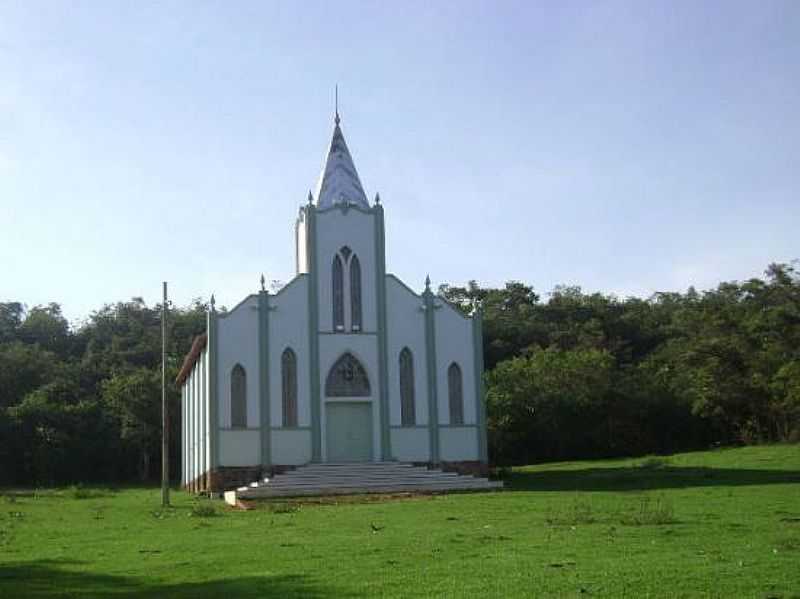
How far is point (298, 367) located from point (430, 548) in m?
22.9

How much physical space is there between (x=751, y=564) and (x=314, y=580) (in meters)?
5.02

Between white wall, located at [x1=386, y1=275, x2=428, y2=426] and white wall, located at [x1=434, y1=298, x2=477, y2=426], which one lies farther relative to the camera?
white wall, located at [x1=434, y1=298, x2=477, y2=426]

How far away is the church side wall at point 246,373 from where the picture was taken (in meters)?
36.4

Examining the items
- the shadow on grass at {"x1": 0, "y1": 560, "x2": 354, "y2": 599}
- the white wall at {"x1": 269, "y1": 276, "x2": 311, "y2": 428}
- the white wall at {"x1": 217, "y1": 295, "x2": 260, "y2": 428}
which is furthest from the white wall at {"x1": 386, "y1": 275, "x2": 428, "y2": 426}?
the shadow on grass at {"x1": 0, "y1": 560, "x2": 354, "y2": 599}

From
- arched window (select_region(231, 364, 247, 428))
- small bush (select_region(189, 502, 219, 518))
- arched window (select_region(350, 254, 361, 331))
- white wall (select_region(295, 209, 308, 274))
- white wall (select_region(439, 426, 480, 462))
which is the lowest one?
small bush (select_region(189, 502, 219, 518))

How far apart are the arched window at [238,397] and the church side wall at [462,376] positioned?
272 inches

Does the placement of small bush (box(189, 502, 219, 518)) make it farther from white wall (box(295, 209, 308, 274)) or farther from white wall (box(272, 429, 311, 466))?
Answer: white wall (box(295, 209, 308, 274))

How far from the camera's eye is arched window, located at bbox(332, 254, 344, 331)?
125ft

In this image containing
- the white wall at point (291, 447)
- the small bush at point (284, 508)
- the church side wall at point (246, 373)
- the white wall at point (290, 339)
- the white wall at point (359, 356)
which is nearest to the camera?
the small bush at point (284, 508)

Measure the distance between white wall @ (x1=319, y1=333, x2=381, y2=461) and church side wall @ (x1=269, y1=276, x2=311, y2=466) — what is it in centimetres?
60

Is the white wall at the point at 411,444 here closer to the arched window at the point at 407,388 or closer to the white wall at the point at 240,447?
the arched window at the point at 407,388

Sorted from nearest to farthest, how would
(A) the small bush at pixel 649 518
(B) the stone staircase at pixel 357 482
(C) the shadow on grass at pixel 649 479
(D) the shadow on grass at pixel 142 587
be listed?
(D) the shadow on grass at pixel 142 587
(A) the small bush at pixel 649 518
(C) the shadow on grass at pixel 649 479
(B) the stone staircase at pixel 357 482

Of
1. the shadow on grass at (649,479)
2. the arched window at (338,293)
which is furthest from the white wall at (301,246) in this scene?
the shadow on grass at (649,479)

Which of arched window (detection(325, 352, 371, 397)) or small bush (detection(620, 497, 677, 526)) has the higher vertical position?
arched window (detection(325, 352, 371, 397))
